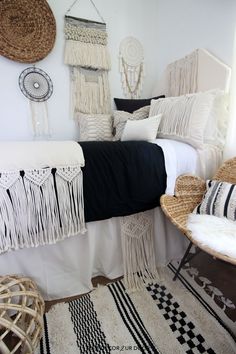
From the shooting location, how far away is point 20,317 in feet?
2.78

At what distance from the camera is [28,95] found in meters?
2.02

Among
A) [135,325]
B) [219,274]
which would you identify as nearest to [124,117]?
[219,274]

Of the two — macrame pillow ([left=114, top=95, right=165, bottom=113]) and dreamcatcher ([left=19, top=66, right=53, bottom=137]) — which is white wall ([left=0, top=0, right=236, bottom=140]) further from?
→ macrame pillow ([left=114, top=95, right=165, bottom=113])

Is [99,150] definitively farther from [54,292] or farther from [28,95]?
[28,95]

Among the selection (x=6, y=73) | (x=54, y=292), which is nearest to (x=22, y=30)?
(x=6, y=73)

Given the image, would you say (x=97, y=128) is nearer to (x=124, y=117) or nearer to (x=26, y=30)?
(x=124, y=117)

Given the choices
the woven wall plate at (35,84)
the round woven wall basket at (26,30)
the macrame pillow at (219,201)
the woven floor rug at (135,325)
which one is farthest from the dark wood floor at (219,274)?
the round woven wall basket at (26,30)

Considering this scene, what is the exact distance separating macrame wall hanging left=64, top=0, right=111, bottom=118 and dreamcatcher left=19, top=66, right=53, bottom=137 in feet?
0.82

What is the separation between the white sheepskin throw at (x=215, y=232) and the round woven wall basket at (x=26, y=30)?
1.92m

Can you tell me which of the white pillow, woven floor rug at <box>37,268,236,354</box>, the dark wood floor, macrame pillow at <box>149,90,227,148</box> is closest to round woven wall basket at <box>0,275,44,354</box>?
woven floor rug at <box>37,268,236,354</box>

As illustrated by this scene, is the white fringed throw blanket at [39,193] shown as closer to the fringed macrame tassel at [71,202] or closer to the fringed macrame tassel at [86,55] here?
the fringed macrame tassel at [71,202]

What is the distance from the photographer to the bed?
116 cm

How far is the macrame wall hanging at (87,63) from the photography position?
6.70 ft

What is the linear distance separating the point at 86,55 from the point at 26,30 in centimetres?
55
